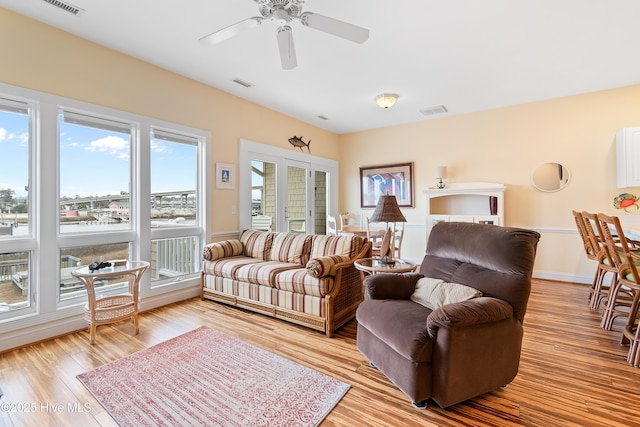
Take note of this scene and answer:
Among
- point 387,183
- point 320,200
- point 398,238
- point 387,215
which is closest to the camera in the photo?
point 387,215

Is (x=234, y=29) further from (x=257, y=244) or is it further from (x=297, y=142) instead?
(x=297, y=142)

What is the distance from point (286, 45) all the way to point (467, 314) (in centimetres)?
232

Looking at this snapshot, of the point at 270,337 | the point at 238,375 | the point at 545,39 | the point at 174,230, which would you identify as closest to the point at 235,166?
the point at 174,230

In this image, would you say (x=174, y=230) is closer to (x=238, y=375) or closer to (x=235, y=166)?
(x=235, y=166)

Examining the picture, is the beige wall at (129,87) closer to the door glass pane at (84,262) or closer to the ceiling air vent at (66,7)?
the ceiling air vent at (66,7)

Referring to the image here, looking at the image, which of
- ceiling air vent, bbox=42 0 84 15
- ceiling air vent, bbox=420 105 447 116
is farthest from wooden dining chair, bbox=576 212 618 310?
ceiling air vent, bbox=42 0 84 15

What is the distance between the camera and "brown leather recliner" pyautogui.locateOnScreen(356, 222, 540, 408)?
162 centimetres

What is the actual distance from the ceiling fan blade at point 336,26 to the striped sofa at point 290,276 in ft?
6.15

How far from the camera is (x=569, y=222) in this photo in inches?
176

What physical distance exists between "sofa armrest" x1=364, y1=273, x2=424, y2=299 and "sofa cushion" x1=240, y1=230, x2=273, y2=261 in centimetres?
191

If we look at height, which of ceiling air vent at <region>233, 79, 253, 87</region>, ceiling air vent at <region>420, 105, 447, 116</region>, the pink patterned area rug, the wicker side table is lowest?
the pink patterned area rug

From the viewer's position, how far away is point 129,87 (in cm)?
319

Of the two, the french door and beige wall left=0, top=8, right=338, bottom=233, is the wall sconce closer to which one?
the french door

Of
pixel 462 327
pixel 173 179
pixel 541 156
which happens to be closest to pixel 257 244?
pixel 173 179
